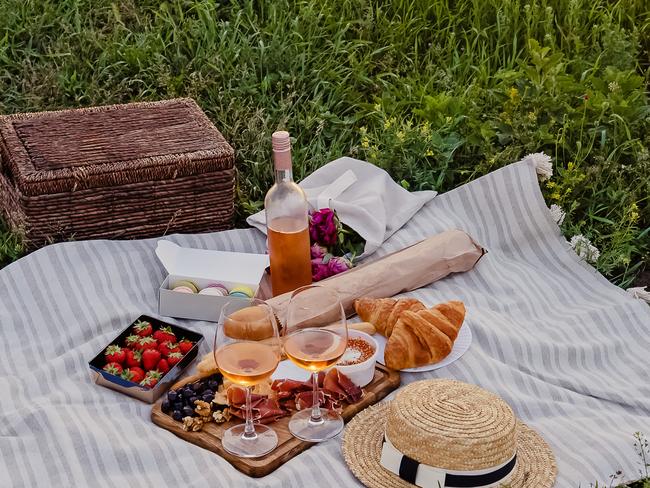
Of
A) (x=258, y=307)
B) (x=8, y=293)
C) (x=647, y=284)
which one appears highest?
(x=258, y=307)

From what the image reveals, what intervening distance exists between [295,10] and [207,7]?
499 millimetres

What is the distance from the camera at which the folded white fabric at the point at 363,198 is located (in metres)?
3.76

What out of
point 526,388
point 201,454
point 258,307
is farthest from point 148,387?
point 526,388

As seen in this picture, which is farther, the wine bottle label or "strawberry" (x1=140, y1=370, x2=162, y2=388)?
the wine bottle label

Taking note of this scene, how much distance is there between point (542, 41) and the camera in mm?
5129

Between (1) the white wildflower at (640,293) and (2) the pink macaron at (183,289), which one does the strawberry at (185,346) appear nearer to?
(2) the pink macaron at (183,289)

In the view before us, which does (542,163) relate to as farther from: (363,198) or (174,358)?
(174,358)

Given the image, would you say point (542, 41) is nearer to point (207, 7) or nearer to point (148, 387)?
point (207, 7)

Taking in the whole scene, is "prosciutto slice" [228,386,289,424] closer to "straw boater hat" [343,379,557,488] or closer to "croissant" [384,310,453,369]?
"straw boater hat" [343,379,557,488]

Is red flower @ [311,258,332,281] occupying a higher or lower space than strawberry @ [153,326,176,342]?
lower

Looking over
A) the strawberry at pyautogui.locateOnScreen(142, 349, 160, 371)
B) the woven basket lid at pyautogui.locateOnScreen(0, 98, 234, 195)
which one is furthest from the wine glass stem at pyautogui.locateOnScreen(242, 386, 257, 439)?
the woven basket lid at pyautogui.locateOnScreen(0, 98, 234, 195)

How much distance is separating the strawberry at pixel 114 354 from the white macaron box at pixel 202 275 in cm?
35

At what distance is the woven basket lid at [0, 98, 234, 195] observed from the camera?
3.62m

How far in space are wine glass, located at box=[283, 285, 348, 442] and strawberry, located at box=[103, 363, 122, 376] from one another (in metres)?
0.60
